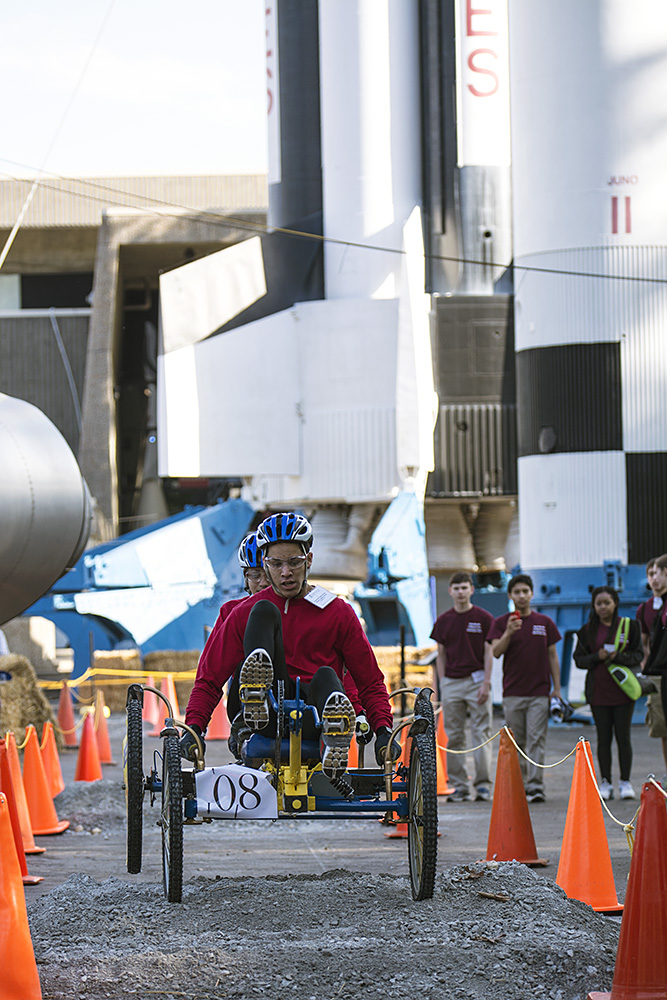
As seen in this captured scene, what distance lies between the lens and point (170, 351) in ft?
70.3

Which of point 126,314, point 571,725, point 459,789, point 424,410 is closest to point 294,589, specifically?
point 459,789

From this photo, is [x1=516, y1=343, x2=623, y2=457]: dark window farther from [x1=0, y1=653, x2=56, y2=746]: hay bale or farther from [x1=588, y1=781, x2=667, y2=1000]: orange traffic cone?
[x1=588, y1=781, x2=667, y2=1000]: orange traffic cone

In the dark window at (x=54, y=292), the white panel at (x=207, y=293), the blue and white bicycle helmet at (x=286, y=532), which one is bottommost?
the blue and white bicycle helmet at (x=286, y=532)

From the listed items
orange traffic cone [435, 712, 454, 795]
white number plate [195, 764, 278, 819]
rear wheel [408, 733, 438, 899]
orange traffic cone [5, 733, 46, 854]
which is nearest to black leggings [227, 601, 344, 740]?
white number plate [195, 764, 278, 819]

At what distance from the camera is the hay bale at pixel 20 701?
14258 millimetres

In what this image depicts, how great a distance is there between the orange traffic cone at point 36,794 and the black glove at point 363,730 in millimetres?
4739

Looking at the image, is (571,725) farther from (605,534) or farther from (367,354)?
(367,354)

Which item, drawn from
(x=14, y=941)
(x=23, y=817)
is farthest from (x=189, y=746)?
(x=23, y=817)

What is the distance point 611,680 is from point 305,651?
5345 millimetres

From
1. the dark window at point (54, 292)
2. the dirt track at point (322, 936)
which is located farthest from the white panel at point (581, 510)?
the dark window at point (54, 292)

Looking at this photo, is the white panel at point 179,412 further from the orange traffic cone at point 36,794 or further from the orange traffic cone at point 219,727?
the orange traffic cone at point 36,794

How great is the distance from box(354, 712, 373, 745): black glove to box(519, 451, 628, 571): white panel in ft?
Answer: 42.1

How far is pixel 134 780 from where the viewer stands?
6125mm

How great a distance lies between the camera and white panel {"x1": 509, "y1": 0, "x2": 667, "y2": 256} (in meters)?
18.5
